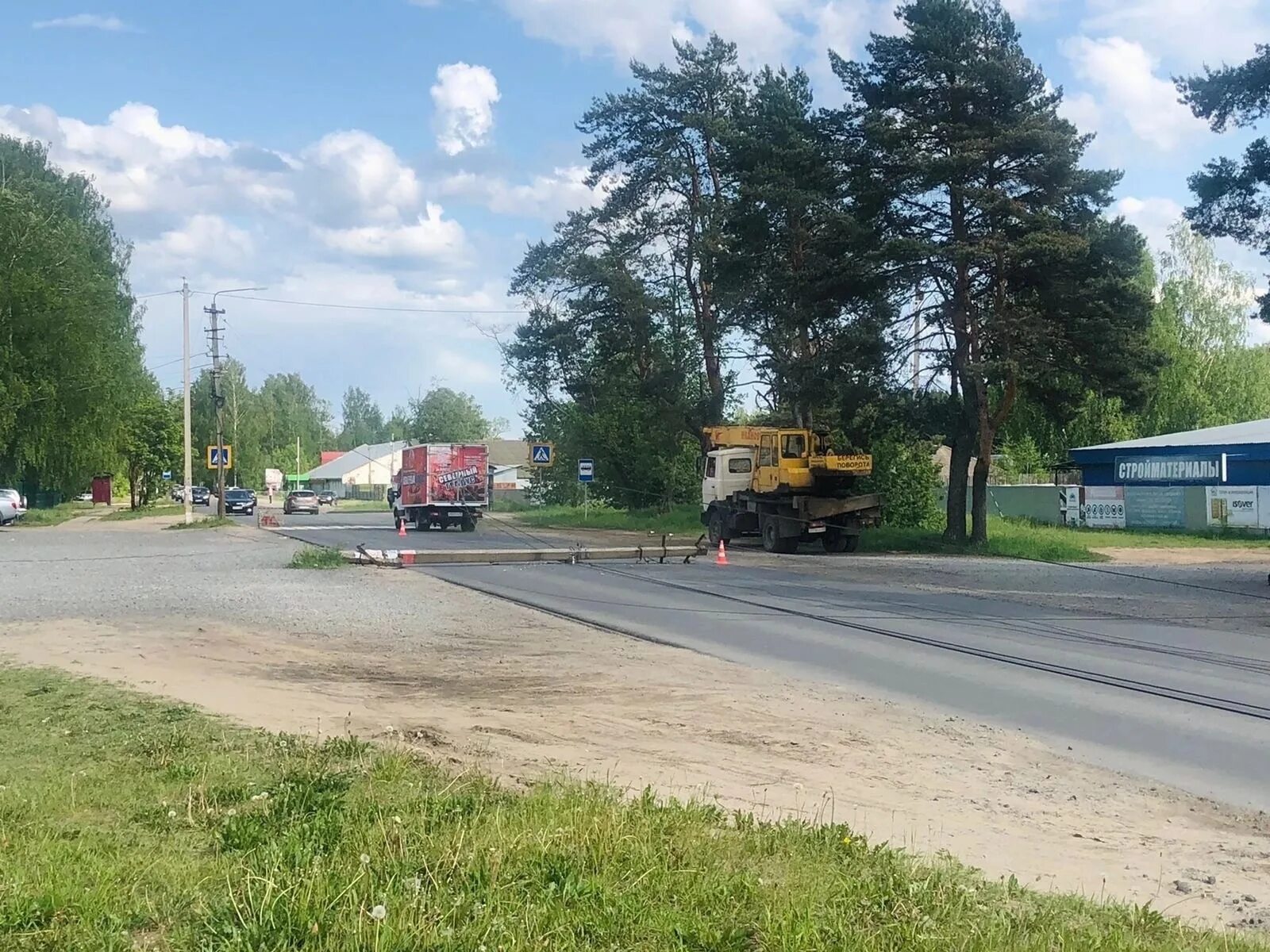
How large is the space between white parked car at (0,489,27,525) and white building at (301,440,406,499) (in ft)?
253

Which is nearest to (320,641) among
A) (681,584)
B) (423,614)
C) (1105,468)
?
(423,614)

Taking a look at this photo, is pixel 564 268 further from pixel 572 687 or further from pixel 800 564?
pixel 572 687

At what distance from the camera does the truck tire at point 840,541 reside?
1314 inches

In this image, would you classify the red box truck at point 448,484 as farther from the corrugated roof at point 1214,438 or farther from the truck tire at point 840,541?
the corrugated roof at point 1214,438

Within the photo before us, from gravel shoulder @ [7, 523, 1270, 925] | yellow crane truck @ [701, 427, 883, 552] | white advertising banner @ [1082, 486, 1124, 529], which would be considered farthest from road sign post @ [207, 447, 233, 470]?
white advertising banner @ [1082, 486, 1124, 529]

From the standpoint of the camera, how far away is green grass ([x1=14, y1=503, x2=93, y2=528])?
166 feet

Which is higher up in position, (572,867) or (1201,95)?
(1201,95)

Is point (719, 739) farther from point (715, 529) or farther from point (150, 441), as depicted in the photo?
point (150, 441)

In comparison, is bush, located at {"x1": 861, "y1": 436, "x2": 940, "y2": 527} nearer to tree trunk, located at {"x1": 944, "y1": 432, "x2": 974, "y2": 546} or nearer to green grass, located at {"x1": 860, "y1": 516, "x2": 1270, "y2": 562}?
green grass, located at {"x1": 860, "y1": 516, "x2": 1270, "y2": 562}

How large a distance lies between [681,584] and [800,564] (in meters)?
6.63

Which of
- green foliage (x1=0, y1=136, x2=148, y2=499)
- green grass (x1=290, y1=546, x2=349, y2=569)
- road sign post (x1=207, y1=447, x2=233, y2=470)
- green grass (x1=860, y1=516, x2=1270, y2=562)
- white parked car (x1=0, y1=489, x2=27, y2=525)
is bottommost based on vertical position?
green grass (x1=860, y1=516, x2=1270, y2=562)

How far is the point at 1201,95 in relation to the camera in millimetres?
23922

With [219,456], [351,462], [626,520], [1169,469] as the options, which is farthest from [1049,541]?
[351,462]

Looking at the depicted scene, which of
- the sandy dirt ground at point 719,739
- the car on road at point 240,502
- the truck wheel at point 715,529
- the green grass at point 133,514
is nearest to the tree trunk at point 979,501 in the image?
the truck wheel at point 715,529
